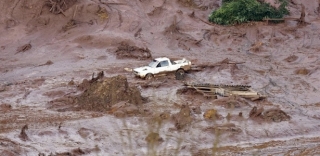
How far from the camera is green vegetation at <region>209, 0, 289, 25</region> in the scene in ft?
107

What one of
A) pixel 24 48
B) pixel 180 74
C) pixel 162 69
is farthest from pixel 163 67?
pixel 24 48

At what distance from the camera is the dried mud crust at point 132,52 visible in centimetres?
2830

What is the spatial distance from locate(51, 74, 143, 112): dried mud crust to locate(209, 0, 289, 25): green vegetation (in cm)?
1331

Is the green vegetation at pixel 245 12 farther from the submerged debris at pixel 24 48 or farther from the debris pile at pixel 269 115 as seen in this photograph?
the debris pile at pixel 269 115

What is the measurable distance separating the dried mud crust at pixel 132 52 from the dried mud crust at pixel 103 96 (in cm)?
722

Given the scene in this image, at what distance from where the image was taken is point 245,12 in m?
32.8

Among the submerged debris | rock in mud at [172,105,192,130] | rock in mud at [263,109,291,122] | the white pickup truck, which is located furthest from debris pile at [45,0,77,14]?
rock in mud at [263,109,291,122]

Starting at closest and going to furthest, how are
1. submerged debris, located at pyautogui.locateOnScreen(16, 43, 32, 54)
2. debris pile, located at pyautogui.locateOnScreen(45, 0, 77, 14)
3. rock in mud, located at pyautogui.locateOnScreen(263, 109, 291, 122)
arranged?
rock in mud, located at pyautogui.locateOnScreen(263, 109, 291, 122)
submerged debris, located at pyautogui.locateOnScreen(16, 43, 32, 54)
debris pile, located at pyautogui.locateOnScreen(45, 0, 77, 14)

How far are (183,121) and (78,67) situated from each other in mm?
10102

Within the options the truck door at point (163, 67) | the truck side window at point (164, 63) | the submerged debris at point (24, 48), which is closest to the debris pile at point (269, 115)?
the truck door at point (163, 67)

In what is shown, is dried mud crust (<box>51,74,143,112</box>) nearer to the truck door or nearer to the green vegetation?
the truck door

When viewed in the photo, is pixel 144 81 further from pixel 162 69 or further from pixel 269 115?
pixel 269 115

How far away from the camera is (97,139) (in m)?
17.0

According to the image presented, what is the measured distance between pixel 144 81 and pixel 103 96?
3.73 metres
